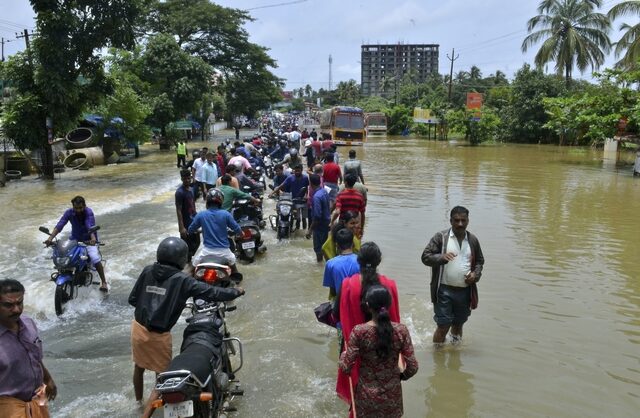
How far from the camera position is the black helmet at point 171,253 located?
396 cm

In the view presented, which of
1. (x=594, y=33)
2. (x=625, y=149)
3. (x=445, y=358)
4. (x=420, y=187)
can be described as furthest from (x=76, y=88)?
(x=594, y=33)

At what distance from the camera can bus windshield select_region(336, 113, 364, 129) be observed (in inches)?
1458

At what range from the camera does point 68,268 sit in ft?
22.3

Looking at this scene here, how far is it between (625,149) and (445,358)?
33.5 metres

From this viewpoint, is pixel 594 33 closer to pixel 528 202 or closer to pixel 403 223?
pixel 528 202

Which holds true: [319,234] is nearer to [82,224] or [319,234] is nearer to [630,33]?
[82,224]

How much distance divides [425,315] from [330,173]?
466 centimetres

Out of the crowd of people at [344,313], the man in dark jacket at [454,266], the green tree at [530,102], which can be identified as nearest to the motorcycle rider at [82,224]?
the crowd of people at [344,313]

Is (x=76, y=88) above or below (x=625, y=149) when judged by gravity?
above

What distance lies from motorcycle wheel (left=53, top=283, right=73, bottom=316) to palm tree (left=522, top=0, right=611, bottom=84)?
144ft

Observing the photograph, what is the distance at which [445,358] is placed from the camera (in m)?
5.60

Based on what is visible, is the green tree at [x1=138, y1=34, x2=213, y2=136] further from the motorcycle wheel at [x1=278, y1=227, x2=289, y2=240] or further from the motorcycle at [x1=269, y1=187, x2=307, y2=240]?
the motorcycle wheel at [x1=278, y1=227, x2=289, y2=240]

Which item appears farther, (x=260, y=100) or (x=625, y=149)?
(x=260, y=100)

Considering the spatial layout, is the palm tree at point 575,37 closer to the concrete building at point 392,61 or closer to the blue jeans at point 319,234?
the blue jeans at point 319,234
